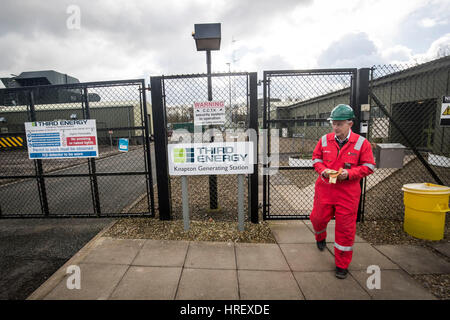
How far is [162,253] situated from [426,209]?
414 cm

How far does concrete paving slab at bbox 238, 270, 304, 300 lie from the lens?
2.43 metres

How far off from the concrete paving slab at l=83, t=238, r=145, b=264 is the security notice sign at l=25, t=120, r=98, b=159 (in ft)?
5.52

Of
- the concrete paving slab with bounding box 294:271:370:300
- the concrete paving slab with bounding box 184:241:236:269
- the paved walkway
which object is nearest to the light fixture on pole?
the concrete paving slab with bounding box 184:241:236:269

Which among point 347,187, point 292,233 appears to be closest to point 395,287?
point 347,187

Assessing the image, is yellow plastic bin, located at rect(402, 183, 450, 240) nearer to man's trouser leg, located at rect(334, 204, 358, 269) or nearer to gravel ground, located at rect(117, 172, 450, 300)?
gravel ground, located at rect(117, 172, 450, 300)

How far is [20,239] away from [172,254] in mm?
3057

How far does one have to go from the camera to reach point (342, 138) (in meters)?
2.86

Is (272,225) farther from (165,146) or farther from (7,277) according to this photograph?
(7,277)

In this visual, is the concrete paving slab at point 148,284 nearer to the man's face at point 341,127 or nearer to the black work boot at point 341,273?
the black work boot at point 341,273

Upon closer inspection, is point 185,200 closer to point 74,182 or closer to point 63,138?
point 63,138

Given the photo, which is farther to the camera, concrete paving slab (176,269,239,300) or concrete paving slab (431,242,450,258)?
concrete paving slab (431,242,450,258)
